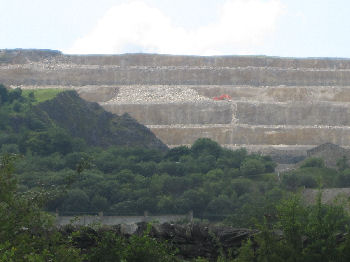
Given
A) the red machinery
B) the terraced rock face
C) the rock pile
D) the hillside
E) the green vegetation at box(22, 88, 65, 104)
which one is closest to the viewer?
the hillside

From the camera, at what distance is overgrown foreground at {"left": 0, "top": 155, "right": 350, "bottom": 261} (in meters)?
9.79

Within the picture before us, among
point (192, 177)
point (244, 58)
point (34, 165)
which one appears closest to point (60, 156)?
point (34, 165)

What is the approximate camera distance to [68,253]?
373 inches

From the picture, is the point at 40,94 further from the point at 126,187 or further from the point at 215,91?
the point at 126,187

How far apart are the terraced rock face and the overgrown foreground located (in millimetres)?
43638

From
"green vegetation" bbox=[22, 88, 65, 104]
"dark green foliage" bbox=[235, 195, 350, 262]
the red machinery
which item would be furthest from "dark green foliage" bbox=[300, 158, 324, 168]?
"dark green foliage" bbox=[235, 195, 350, 262]

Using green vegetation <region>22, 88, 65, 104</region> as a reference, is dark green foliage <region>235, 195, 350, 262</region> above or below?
above

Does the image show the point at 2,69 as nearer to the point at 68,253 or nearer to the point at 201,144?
the point at 201,144

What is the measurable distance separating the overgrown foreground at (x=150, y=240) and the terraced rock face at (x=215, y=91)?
143 feet

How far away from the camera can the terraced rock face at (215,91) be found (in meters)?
58.6

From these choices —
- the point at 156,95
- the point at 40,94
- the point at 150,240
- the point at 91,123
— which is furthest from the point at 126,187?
the point at 156,95

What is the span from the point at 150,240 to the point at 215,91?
2139 inches

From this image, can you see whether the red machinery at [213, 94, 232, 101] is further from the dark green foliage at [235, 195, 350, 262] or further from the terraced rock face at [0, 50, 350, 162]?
the dark green foliage at [235, 195, 350, 262]

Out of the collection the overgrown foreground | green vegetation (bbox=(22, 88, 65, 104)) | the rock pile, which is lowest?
the rock pile
